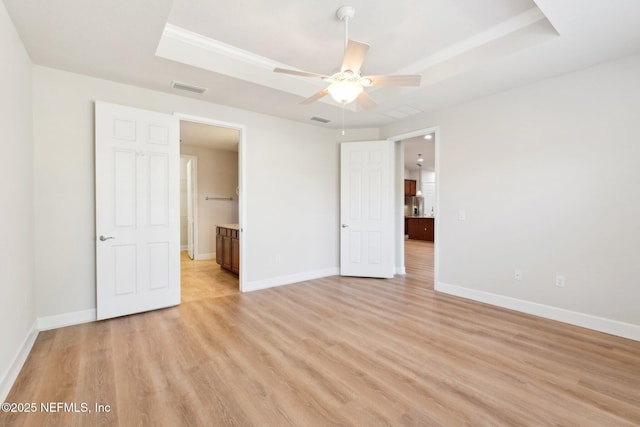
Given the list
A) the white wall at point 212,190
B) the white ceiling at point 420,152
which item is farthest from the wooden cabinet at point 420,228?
the white wall at point 212,190

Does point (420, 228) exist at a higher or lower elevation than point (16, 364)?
higher

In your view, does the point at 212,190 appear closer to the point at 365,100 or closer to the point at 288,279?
the point at 288,279

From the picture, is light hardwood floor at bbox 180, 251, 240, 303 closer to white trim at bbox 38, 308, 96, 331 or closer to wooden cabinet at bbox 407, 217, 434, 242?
white trim at bbox 38, 308, 96, 331

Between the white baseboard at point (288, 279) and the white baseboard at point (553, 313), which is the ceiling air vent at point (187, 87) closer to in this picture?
the white baseboard at point (288, 279)

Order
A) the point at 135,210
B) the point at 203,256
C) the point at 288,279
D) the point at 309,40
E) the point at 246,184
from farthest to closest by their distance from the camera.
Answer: the point at 203,256, the point at 288,279, the point at 246,184, the point at 135,210, the point at 309,40

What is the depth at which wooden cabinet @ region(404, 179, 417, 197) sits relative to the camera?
12.3 metres

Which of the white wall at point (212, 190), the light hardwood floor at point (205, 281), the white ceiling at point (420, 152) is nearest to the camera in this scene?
the light hardwood floor at point (205, 281)

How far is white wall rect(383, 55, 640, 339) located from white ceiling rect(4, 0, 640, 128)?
32cm

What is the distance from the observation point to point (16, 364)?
2.17 metres

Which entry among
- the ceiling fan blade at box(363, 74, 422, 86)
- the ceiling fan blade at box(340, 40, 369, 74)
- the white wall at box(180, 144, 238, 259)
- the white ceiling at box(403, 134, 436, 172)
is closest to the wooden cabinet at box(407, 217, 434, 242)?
the white ceiling at box(403, 134, 436, 172)

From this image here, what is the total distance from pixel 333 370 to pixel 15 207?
2.74 meters

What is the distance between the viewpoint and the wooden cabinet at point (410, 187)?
12.3m

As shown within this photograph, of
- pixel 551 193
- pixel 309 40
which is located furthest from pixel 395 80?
pixel 551 193

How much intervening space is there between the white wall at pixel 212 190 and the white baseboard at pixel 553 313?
5471mm
